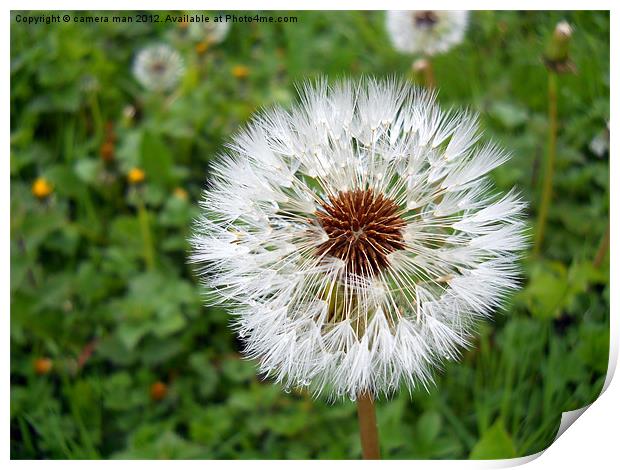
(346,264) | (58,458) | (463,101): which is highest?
(463,101)

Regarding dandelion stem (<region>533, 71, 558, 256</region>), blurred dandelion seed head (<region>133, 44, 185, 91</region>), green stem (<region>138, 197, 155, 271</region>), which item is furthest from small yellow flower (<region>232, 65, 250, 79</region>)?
dandelion stem (<region>533, 71, 558, 256</region>)

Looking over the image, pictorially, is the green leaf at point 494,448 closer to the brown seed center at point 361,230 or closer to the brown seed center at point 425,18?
the brown seed center at point 361,230

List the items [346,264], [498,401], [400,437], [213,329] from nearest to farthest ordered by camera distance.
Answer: [346,264], [400,437], [498,401], [213,329]

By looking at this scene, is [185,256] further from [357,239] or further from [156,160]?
[357,239]

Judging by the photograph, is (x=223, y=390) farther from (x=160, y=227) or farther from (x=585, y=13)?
(x=585, y=13)

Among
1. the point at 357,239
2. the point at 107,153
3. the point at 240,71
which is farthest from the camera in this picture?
the point at 240,71

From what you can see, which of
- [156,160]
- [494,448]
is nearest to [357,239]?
[494,448]

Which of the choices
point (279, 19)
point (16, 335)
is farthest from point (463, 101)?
point (16, 335)
